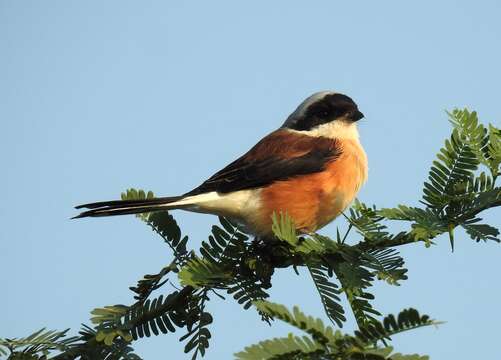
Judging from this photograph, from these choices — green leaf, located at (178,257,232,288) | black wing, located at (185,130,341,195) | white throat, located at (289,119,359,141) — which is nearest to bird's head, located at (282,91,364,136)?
white throat, located at (289,119,359,141)

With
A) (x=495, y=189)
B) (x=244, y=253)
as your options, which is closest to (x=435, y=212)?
(x=495, y=189)

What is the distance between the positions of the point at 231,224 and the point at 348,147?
2.20 metres

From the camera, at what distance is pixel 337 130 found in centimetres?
586

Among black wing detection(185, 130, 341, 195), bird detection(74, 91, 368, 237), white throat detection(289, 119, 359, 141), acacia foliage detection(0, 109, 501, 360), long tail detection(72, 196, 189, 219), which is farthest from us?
white throat detection(289, 119, 359, 141)

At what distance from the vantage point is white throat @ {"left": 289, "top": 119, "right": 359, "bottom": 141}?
19.1 ft

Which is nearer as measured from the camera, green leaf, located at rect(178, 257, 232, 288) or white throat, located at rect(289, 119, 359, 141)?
green leaf, located at rect(178, 257, 232, 288)

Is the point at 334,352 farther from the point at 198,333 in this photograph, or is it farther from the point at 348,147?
the point at 348,147

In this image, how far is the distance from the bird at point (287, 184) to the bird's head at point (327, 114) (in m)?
0.21

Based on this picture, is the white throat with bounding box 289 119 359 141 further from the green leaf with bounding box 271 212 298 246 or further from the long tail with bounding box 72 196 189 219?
the green leaf with bounding box 271 212 298 246

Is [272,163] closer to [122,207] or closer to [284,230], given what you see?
[122,207]

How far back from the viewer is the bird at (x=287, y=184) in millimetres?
4777

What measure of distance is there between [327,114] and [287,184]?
48.0 inches

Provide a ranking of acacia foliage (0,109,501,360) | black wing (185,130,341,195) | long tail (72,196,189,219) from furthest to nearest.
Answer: black wing (185,130,341,195) → long tail (72,196,189,219) → acacia foliage (0,109,501,360)

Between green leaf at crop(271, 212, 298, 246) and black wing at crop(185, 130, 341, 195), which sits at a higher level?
black wing at crop(185, 130, 341, 195)
